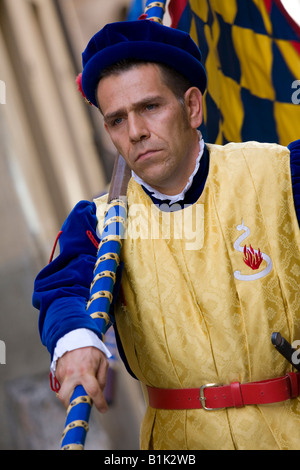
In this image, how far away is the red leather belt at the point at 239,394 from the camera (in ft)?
6.61

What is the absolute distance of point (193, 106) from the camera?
86.2 inches

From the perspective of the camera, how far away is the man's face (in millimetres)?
2061

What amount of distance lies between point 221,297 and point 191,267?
0.12 metres

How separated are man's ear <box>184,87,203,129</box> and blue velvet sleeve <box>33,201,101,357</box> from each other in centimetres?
41

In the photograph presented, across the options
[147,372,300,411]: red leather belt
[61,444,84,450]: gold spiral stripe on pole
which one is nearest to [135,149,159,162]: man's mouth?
[147,372,300,411]: red leather belt

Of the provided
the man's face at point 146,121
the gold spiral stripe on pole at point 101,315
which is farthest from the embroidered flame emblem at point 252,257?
the gold spiral stripe on pole at point 101,315

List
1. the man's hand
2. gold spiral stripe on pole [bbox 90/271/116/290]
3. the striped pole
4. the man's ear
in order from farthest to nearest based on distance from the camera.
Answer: the striped pole → the man's ear → gold spiral stripe on pole [bbox 90/271/116/290] → the man's hand

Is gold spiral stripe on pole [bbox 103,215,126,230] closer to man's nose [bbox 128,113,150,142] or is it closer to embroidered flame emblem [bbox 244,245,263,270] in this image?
man's nose [bbox 128,113,150,142]

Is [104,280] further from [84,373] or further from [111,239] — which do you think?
[84,373]

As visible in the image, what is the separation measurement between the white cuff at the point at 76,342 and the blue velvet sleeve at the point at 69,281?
1 cm

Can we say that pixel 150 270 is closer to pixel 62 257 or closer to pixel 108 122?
pixel 62 257

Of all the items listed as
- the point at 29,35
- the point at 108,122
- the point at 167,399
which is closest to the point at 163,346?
the point at 167,399

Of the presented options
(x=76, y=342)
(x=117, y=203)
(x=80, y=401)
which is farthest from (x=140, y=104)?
(x=80, y=401)
